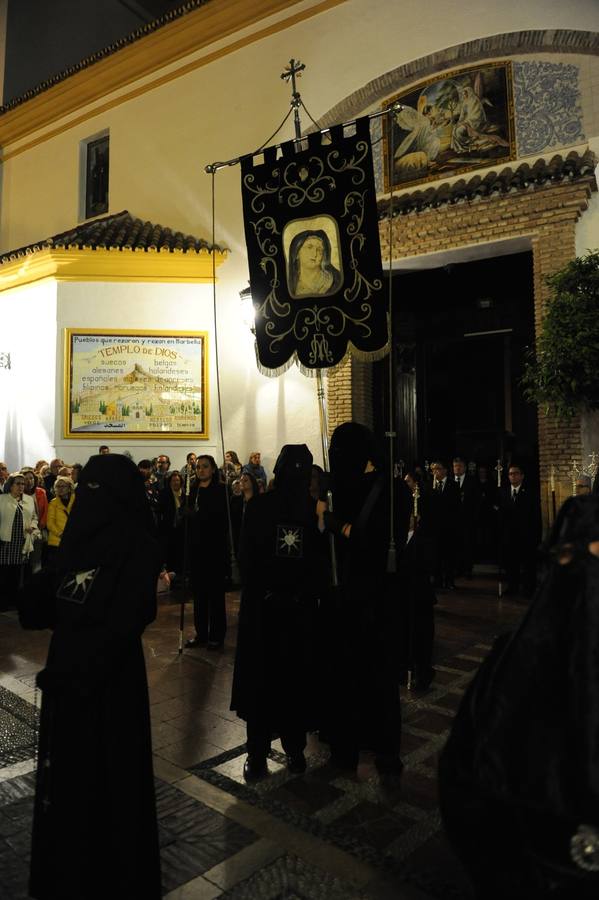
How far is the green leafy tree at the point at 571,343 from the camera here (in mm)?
8102

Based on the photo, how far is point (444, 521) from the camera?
9422 mm

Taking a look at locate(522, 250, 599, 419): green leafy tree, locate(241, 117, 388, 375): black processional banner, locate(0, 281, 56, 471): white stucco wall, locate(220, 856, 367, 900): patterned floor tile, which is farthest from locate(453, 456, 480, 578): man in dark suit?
locate(0, 281, 56, 471): white stucco wall

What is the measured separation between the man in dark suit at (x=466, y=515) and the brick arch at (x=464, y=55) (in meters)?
6.49

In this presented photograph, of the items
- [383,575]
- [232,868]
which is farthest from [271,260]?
[232,868]

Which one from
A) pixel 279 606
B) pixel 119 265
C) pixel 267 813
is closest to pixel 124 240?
pixel 119 265

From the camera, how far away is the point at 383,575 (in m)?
3.74

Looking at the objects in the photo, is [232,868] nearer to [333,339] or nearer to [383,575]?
[383,575]

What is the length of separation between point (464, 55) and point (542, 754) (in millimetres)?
11779

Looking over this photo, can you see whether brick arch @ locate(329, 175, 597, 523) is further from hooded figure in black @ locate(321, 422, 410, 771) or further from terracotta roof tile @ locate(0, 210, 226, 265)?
hooded figure in black @ locate(321, 422, 410, 771)

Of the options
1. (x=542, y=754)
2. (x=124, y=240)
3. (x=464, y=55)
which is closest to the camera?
(x=542, y=754)

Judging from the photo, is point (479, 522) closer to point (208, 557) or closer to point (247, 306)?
point (208, 557)

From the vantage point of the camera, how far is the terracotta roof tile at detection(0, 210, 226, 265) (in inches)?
479

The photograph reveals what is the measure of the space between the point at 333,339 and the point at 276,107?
9.26 meters

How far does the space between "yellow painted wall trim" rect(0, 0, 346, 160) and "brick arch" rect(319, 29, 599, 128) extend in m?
1.87
